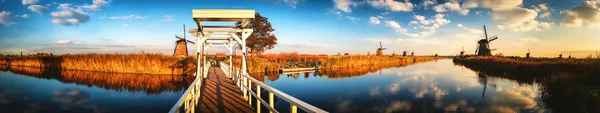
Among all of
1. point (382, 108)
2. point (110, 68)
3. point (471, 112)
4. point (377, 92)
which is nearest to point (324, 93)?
point (377, 92)

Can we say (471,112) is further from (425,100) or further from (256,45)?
(256,45)

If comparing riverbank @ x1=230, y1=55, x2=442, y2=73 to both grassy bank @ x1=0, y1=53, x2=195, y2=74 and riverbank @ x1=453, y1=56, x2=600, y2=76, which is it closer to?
grassy bank @ x1=0, y1=53, x2=195, y2=74

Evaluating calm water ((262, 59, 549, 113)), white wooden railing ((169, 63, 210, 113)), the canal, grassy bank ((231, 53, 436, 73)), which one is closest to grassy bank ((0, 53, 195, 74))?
the canal

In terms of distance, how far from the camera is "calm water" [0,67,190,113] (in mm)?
11265

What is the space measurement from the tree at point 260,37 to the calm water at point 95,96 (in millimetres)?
19639

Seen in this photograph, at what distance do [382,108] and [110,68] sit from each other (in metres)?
22.0

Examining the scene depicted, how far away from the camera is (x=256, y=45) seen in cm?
3944

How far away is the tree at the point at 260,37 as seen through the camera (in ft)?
126

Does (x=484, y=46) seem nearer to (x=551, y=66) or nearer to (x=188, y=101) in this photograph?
(x=551, y=66)

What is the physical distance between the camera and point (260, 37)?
3909 cm

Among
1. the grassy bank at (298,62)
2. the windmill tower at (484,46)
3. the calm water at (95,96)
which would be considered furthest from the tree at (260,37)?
the windmill tower at (484,46)

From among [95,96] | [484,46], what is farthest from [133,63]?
[484,46]

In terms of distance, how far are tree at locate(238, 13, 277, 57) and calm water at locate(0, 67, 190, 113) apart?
1964 cm

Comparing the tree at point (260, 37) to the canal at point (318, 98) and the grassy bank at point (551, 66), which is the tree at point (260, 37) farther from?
the grassy bank at point (551, 66)
